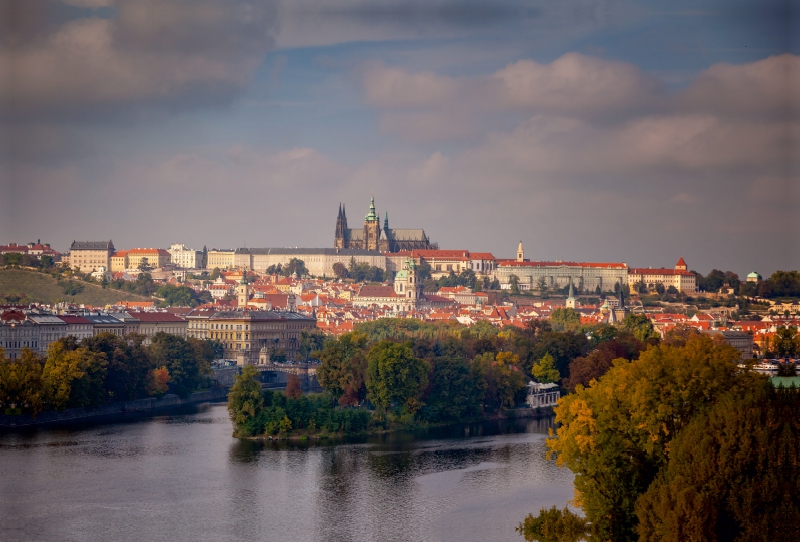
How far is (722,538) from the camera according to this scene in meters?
16.5

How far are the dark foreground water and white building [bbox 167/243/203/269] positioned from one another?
303 ft

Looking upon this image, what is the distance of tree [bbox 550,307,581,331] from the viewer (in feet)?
231

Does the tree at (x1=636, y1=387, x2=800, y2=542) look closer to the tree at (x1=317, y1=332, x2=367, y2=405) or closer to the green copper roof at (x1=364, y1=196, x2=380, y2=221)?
the tree at (x1=317, y1=332, x2=367, y2=405)

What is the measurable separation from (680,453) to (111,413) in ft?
80.4

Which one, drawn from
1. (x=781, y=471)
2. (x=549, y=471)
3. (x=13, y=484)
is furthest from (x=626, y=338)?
(x=781, y=471)

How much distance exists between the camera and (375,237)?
129 meters

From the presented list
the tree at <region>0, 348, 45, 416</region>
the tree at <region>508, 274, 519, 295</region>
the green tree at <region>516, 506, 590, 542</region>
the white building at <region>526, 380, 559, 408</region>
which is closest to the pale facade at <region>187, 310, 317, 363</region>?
the white building at <region>526, 380, 559, 408</region>

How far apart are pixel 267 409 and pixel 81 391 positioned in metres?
6.58

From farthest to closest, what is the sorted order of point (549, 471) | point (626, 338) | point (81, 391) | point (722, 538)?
point (626, 338)
point (81, 391)
point (549, 471)
point (722, 538)

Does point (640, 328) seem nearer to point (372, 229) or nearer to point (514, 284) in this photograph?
point (514, 284)

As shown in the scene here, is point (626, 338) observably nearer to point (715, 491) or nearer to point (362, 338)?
point (362, 338)

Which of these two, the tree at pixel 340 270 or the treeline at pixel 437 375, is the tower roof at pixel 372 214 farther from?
the treeline at pixel 437 375

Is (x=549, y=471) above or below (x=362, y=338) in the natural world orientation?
below

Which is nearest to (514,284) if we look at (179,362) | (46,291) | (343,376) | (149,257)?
(149,257)
